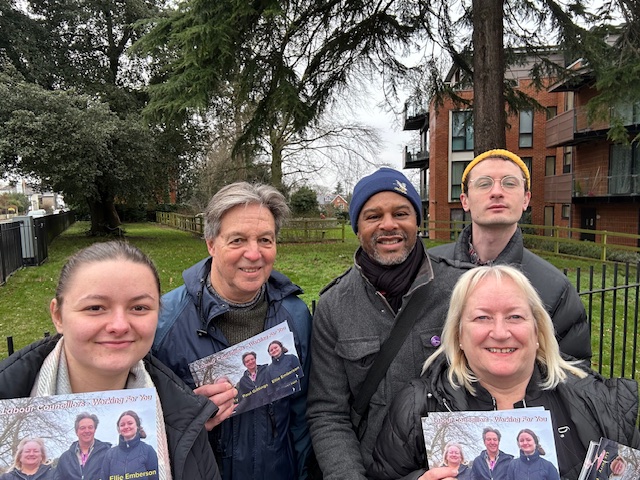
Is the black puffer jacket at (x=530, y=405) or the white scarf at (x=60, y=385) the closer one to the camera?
the white scarf at (x=60, y=385)

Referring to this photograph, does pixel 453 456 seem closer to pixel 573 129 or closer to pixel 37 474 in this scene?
pixel 37 474

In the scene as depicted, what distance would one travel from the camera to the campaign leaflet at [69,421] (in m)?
1.45

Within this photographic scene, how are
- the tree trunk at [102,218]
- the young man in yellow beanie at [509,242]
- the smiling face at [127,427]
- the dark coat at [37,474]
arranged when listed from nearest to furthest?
the dark coat at [37,474], the smiling face at [127,427], the young man in yellow beanie at [509,242], the tree trunk at [102,218]

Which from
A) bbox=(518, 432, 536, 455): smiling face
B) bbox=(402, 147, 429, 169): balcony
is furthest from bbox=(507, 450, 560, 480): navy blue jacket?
bbox=(402, 147, 429, 169): balcony

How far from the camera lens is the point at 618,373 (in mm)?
5598

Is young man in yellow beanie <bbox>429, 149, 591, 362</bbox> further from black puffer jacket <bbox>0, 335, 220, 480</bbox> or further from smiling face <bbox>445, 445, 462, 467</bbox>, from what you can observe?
black puffer jacket <bbox>0, 335, 220, 480</bbox>

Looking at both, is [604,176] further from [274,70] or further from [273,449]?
[273,449]

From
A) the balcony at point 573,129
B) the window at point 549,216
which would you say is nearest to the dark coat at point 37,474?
the balcony at point 573,129

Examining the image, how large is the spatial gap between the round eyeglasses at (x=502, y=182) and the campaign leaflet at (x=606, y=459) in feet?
4.87

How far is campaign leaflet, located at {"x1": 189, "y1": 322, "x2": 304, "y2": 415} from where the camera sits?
2.11m

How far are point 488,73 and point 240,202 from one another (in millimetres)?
8750

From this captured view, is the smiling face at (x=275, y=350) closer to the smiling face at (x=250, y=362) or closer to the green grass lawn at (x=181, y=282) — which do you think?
the smiling face at (x=250, y=362)

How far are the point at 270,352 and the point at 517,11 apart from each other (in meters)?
10.9

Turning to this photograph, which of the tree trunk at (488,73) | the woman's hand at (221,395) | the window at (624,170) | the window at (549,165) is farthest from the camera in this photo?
the window at (549,165)
